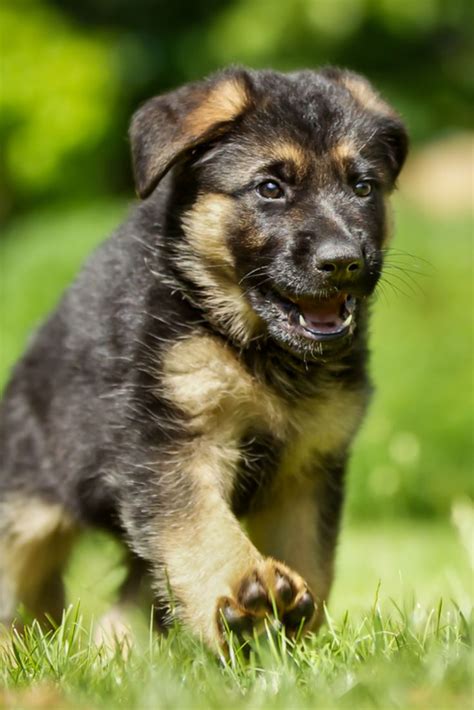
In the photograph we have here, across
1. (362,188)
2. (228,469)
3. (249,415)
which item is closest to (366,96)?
(362,188)

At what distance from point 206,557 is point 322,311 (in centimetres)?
82

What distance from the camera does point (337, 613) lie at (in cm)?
500

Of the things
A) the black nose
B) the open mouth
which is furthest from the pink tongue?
the black nose

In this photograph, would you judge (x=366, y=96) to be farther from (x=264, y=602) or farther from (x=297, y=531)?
(x=264, y=602)

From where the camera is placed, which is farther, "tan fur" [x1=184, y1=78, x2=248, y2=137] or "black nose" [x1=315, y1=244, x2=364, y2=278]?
"tan fur" [x1=184, y1=78, x2=248, y2=137]

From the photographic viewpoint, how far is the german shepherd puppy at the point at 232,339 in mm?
3672

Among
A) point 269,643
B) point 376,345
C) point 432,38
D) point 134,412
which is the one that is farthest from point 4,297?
point 432,38

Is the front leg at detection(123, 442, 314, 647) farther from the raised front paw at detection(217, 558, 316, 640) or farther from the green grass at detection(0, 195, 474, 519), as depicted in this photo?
the green grass at detection(0, 195, 474, 519)

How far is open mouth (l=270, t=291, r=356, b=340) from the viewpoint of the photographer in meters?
3.74

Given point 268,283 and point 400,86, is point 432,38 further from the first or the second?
point 268,283

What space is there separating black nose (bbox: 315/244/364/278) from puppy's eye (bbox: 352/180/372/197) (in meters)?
0.40

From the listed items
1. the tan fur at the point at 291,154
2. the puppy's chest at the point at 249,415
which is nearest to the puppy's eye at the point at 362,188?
the tan fur at the point at 291,154

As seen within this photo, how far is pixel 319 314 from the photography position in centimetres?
383

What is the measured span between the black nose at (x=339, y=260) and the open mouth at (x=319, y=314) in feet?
0.46
